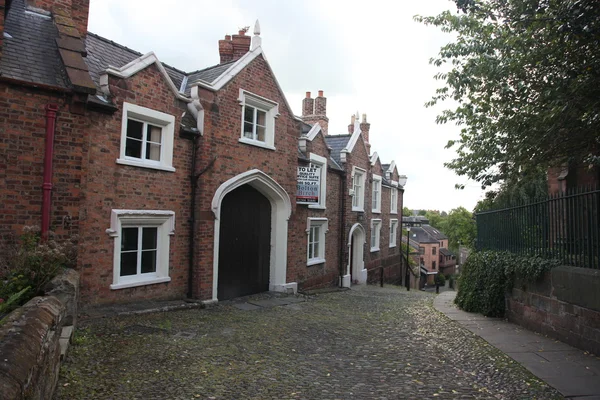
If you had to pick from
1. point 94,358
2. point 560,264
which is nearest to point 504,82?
point 560,264

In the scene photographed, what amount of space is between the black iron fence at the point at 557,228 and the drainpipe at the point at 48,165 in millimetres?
9560

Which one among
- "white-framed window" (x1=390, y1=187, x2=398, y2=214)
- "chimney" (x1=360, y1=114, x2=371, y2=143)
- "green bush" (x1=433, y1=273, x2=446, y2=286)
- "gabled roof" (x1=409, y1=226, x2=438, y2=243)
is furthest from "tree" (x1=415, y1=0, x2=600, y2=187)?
"green bush" (x1=433, y1=273, x2=446, y2=286)

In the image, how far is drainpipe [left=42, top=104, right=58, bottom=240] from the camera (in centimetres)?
771

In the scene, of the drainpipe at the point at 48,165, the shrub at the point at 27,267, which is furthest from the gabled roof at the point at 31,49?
the shrub at the point at 27,267

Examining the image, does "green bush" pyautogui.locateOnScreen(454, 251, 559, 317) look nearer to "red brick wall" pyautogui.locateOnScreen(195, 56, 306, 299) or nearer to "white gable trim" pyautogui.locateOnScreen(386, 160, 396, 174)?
"red brick wall" pyautogui.locateOnScreen(195, 56, 306, 299)

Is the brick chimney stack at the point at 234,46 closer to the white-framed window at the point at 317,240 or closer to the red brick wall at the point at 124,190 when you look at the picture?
the red brick wall at the point at 124,190

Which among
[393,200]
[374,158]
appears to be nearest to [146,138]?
[374,158]

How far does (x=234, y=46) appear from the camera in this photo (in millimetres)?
13508

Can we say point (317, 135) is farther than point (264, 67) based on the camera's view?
Yes

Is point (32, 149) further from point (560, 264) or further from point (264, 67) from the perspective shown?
point (560, 264)

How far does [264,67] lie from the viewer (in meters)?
13.0

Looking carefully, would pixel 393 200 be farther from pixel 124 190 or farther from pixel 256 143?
pixel 124 190

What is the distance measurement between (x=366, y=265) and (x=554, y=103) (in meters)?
16.5

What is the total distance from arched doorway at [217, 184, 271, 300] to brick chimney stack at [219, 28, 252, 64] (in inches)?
175
